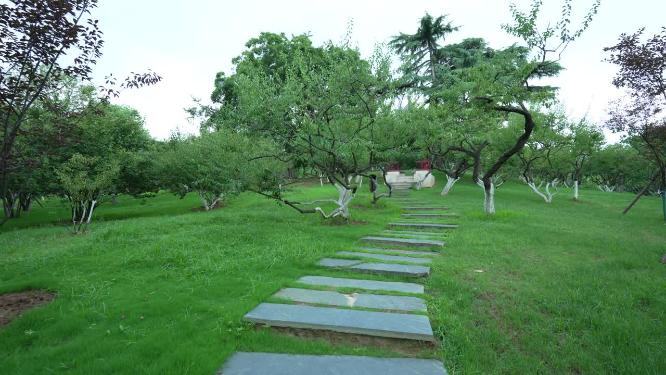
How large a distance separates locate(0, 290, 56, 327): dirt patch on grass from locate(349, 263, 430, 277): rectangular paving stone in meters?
4.21

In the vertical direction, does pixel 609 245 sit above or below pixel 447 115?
below

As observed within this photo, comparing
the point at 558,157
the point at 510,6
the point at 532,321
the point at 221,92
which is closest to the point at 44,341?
the point at 532,321

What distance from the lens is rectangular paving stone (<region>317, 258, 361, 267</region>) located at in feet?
18.5

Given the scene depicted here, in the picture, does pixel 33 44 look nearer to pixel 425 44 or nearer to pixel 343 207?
pixel 343 207

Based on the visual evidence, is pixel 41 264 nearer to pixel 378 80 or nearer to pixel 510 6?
pixel 378 80

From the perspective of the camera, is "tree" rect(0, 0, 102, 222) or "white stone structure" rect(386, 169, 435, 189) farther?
"white stone structure" rect(386, 169, 435, 189)

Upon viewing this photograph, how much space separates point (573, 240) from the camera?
8.19 m

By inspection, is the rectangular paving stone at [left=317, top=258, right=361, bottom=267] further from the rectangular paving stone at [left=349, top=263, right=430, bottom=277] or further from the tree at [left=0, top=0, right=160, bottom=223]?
the tree at [left=0, top=0, right=160, bottom=223]

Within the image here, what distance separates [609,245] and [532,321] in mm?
5574

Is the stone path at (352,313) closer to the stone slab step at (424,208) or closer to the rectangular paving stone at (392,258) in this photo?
the rectangular paving stone at (392,258)

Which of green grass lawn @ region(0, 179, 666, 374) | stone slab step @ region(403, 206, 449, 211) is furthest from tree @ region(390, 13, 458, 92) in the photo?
green grass lawn @ region(0, 179, 666, 374)

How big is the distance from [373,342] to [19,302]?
4.63 meters

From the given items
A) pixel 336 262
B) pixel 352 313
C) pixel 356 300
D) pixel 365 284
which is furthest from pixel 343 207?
pixel 352 313

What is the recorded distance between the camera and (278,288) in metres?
4.39
